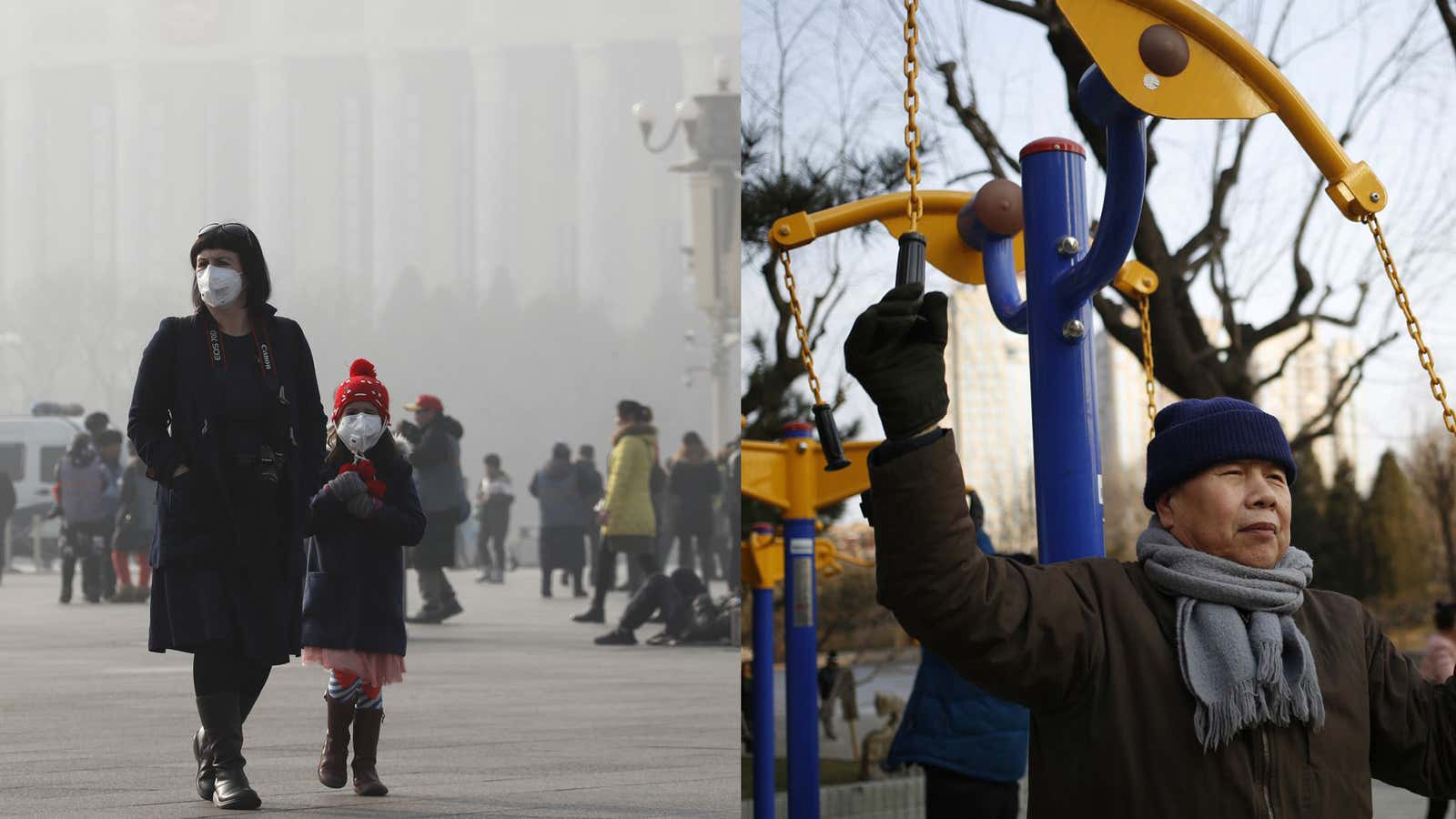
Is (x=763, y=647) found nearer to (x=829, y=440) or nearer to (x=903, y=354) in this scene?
(x=829, y=440)

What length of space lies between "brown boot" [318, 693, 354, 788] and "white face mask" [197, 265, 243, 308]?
47.8 inches

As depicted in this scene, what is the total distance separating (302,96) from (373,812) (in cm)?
223

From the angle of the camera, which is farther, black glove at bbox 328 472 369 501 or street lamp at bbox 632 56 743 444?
street lamp at bbox 632 56 743 444

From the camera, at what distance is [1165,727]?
6.74 ft

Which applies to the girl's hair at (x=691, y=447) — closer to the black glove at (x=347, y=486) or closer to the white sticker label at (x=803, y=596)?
the black glove at (x=347, y=486)

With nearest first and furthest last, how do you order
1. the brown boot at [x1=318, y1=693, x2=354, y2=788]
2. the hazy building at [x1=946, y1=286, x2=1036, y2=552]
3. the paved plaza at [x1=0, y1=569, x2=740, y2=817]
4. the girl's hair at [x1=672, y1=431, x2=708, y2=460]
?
the paved plaza at [x1=0, y1=569, x2=740, y2=817], the brown boot at [x1=318, y1=693, x2=354, y2=788], the girl's hair at [x1=672, y1=431, x2=708, y2=460], the hazy building at [x1=946, y1=286, x2=1036, y2=552]

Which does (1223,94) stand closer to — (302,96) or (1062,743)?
(1062,743)

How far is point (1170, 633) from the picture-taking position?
6.97 feet

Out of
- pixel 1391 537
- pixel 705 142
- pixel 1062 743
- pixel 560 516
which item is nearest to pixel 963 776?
pixel 560 516

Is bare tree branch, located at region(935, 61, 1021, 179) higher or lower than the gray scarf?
higher

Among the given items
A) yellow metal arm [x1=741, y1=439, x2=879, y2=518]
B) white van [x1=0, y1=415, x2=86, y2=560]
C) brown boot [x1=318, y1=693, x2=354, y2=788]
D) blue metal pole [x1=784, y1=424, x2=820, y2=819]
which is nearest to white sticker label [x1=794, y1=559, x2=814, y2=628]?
blue metal pole [x1=784, y1=424, x2=820, y2=819]

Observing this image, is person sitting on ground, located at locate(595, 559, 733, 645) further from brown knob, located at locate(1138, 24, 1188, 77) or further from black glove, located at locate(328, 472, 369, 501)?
brown knob, located at locate(1138, 24, 1188, 77)

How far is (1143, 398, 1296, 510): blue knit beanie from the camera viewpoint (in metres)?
2.15

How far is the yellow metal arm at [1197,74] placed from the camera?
3152 millimetres
